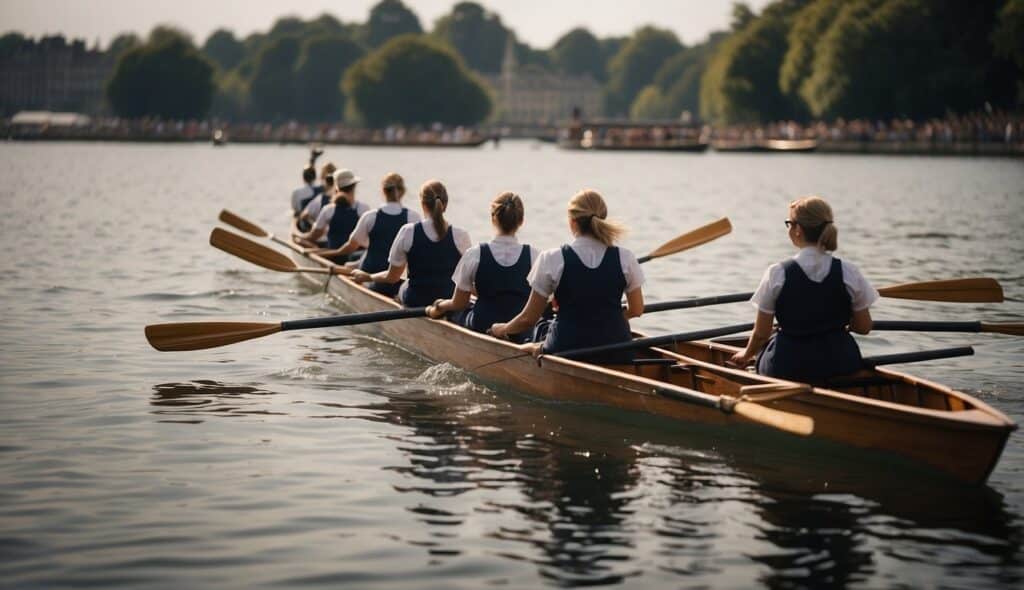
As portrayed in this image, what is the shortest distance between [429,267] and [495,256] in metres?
1.96

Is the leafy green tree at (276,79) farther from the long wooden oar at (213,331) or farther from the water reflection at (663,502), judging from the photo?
the water reflection at (663,502)

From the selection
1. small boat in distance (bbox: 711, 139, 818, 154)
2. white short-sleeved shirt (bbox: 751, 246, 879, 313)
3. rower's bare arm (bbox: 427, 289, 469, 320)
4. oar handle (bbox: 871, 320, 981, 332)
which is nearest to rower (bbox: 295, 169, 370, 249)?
rower's bare arm (bbox: 427, 289, 469, 320)

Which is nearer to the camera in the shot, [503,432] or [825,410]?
[825,410]

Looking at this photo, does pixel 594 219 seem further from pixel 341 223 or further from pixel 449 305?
pixel 341 223

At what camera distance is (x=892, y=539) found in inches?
333

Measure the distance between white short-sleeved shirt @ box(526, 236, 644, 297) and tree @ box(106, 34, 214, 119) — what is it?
489 ft

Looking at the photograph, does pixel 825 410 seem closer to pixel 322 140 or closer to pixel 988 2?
pixel 988 2

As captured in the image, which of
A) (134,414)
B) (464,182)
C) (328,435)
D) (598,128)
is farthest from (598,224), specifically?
(598,128)

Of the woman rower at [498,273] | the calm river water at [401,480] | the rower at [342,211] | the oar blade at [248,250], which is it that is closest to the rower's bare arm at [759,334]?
the calm river water at [401,480]

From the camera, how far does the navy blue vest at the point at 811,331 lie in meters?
9.81

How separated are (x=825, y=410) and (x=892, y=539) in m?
1.28

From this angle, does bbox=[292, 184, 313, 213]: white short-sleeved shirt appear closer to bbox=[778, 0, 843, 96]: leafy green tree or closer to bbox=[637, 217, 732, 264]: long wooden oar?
bbox=[637, 217, 732, 264]: long wooden oar

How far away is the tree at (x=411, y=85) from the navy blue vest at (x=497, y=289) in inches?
5449

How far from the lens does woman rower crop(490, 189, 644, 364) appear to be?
1052 centimetres
